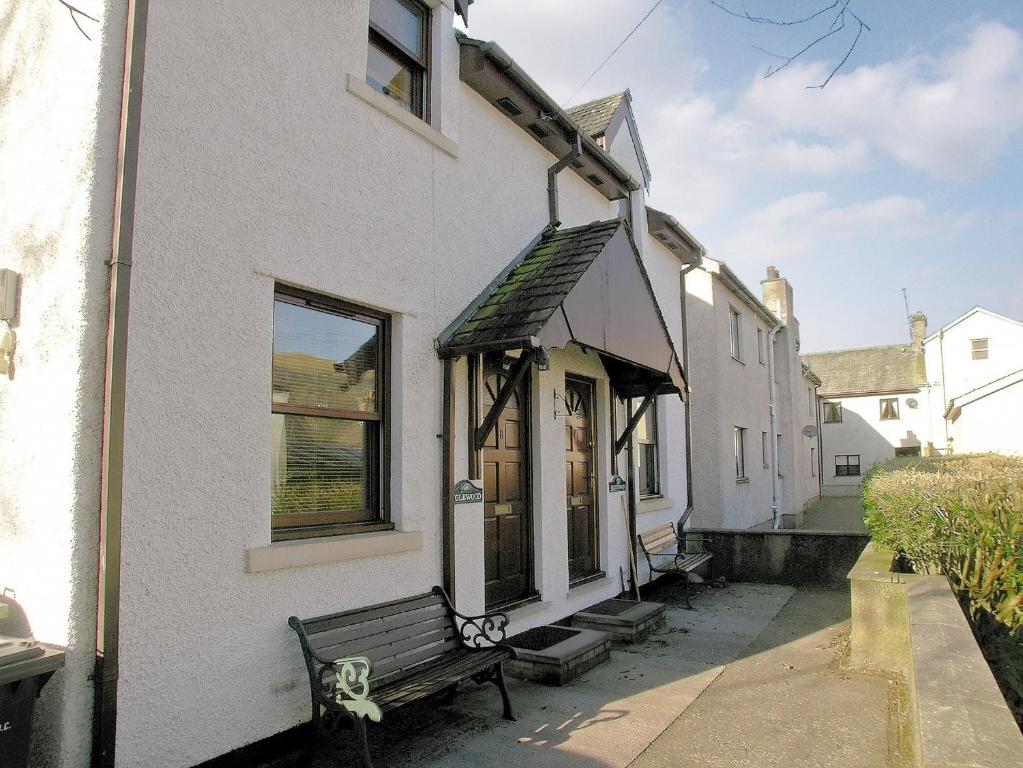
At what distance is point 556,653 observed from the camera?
232 inches

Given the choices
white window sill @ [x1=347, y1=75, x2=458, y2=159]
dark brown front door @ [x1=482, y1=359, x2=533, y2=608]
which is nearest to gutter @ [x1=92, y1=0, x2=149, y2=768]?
white window sill @ [x1=347, y1=75, x2=458, y2=159]

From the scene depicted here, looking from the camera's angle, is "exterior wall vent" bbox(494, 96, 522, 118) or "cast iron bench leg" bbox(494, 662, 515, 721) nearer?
"cast iron bench leg" bbox(494, 662, 515, 721)

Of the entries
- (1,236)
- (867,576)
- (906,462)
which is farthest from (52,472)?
(906,462)

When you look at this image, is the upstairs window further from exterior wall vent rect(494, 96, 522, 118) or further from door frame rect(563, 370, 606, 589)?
exterior wall vent rect(494, 96, 522, 118)

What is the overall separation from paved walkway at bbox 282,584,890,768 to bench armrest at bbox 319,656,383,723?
1.83ft

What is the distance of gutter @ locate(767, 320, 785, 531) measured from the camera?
62.3 feet

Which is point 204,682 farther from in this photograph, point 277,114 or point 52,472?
point 277,114

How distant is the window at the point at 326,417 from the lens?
4.70 metres

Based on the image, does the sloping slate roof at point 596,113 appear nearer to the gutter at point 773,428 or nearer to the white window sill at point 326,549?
the white window sill at point 326,549

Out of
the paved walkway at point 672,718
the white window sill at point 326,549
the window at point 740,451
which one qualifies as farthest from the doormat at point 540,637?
the window at point 740,451

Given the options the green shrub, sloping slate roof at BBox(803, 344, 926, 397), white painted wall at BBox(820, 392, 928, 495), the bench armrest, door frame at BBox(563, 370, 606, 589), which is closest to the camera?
the bench armrest

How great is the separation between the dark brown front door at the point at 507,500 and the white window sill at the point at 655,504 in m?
2.88

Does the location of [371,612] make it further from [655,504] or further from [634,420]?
[655,504]

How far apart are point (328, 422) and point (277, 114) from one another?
207 centimetres
